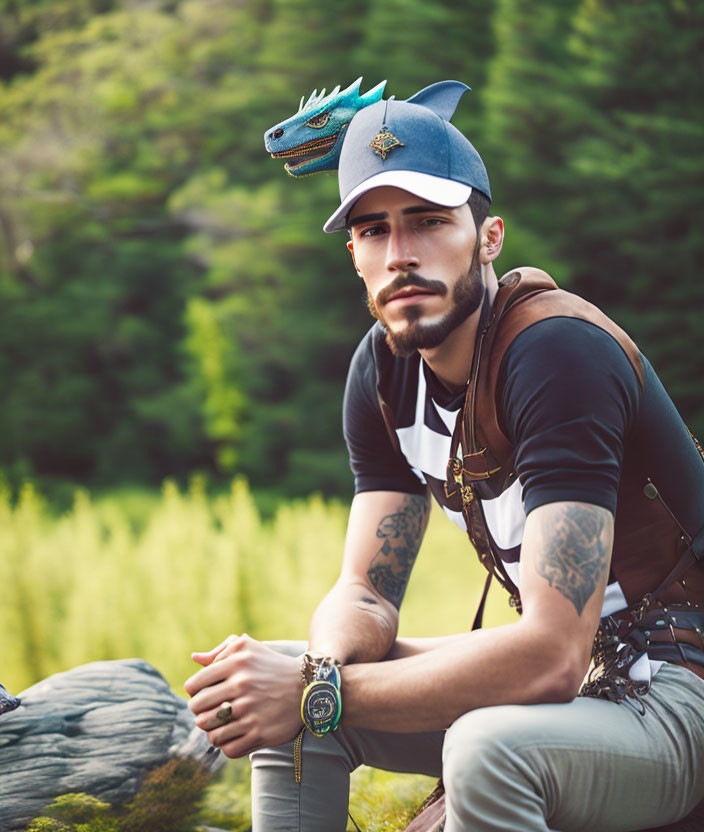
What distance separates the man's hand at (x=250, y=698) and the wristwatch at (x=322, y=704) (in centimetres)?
2

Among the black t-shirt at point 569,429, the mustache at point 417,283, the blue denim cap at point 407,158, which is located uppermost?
the blue denim cap at point 407,158

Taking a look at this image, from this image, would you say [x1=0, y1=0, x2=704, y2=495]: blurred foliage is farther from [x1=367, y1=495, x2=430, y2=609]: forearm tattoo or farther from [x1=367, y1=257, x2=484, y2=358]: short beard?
[x1=367, y1=257, x2=484, y2=358]: short beard

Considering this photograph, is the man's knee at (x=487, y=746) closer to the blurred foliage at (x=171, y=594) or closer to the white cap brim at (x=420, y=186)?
the white cap brim at (x=420, y=186)

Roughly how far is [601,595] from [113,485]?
1009 cm

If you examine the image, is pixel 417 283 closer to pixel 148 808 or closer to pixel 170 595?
pixel 148 808

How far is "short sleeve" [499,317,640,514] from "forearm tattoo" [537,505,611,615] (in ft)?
0.10

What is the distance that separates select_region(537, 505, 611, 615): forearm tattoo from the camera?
5.21ft

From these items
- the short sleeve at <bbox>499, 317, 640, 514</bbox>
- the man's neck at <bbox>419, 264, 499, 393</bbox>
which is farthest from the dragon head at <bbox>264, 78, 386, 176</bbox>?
the short sleeve at <bbox>499, 317, 640, 514</bbox>

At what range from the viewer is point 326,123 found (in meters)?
2.12

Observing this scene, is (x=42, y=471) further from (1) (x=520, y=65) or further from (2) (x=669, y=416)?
(2) (x=669, y=416)

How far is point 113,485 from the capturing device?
36.5ft

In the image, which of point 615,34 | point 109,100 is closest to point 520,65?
point 615,34

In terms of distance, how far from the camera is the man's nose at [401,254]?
6.23ft

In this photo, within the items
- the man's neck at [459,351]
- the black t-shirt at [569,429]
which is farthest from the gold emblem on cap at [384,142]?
the black t-shirt at [569,429]
